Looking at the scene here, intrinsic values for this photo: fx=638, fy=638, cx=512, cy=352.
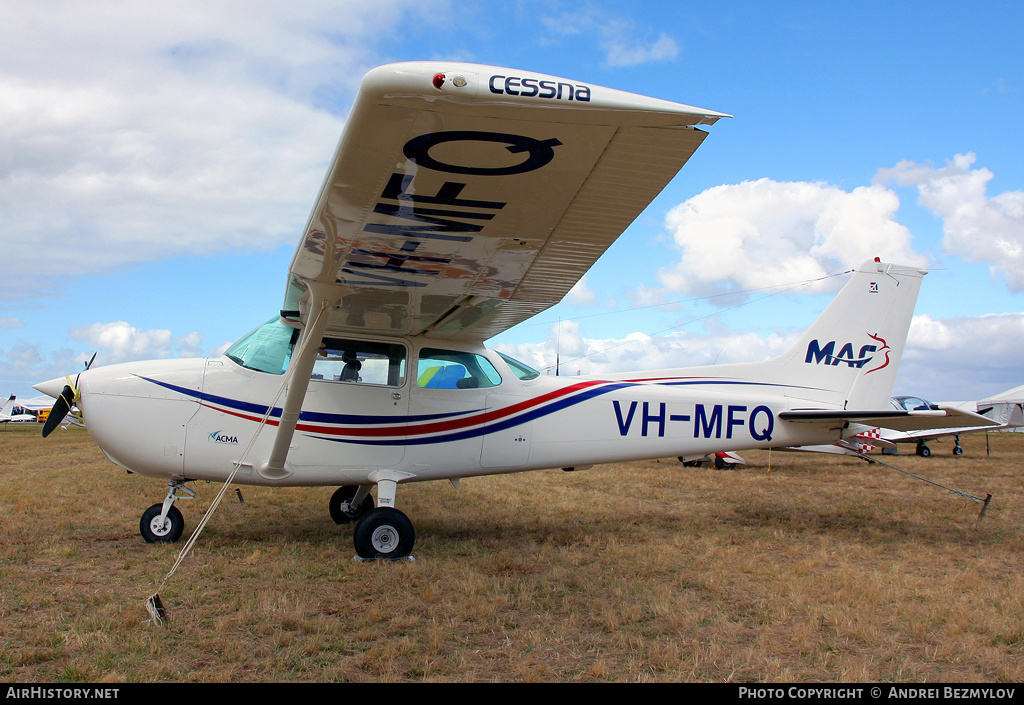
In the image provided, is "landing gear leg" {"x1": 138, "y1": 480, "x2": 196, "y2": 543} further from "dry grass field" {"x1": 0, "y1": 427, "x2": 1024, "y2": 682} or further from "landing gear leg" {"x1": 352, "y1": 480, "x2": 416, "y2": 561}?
"landing gear leg" {"x1": 352, "y1": 480, "x2": 416, "y2": 561}

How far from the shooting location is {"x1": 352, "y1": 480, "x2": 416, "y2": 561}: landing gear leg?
17.5ft

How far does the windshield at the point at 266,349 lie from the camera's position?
585 cm

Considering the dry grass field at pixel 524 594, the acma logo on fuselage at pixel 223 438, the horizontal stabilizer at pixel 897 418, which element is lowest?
the dry grass field at pixel 524 594

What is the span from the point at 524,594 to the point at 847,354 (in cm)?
508

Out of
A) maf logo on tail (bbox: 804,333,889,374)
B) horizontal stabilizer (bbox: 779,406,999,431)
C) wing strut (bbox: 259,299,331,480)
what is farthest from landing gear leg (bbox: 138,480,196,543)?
maf logo on tail (bbox: 804,333,889,374)

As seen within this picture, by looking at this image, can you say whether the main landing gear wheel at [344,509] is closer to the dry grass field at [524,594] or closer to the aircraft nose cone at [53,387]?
the dry grass field at [524,594]

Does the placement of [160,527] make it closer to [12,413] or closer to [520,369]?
[520,369]

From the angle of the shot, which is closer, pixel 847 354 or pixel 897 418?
pixel 897 418

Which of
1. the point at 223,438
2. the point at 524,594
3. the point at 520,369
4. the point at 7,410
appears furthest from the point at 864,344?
the point at 7,410

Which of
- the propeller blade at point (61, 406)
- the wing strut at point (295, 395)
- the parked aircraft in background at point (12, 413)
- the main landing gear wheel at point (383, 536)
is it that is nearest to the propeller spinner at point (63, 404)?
the propeller blade at point (61, 406)

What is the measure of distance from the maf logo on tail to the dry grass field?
186 cm

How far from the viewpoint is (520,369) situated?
6648mm

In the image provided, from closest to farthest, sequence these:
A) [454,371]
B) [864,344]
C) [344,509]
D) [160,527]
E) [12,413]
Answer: [160,527] → [454,371] → [344,509] → [864,344] → [12,413]
